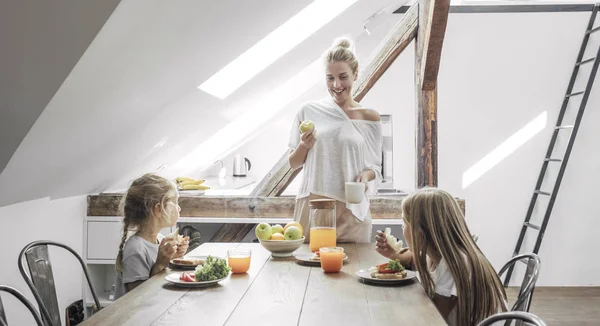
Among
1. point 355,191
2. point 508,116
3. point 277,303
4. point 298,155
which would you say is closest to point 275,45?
point 298,155

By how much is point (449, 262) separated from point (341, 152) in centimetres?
96

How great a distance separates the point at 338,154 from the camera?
106 inches

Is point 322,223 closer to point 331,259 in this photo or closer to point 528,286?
point 331,259

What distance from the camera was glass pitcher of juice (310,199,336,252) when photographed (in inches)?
90.7

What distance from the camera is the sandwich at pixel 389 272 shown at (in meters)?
1.88

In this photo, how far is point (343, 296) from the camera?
171 cm

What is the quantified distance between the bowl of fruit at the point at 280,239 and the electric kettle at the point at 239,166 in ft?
11.0

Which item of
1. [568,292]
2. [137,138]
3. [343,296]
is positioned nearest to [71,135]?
[137,138]

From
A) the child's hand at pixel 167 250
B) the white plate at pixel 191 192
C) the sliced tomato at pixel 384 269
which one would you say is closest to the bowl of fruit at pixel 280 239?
the child's hand at pixel 167 250

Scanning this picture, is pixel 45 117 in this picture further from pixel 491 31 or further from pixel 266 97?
pixel 491 31

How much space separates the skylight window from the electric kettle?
6.02ft

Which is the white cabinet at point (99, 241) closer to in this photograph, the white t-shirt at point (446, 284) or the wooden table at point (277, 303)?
the wooden table at point (277, 303)

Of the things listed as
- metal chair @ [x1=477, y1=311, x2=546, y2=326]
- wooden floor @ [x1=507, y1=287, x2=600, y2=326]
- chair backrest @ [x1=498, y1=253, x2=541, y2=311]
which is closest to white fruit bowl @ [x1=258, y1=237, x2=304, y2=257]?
chair backrest @ [x1=498, y1=253, x2=541, y2=311]

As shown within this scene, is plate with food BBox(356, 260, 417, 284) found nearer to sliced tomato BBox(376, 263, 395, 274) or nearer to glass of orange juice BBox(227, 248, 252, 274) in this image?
sliced tomato BBox(376, 263, 395, 274)
